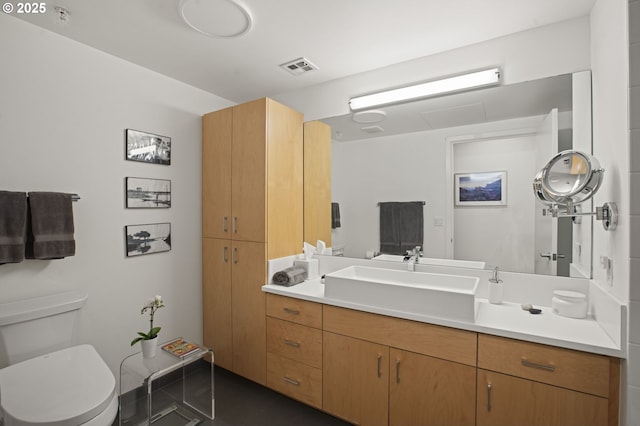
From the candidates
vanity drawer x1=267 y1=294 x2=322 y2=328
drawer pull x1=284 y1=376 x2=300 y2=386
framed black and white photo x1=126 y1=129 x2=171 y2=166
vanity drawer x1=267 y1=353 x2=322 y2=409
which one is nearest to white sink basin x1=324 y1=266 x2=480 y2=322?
vanity drawer x1=267 y1=294 x2=322 y2=328

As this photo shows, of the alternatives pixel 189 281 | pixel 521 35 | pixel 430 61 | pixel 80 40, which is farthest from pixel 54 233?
pixel 521 35

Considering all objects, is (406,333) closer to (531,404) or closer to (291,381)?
(531,404)

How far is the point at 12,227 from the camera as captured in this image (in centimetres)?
155

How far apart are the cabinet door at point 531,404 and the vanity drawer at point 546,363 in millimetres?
32

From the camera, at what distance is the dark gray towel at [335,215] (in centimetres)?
245

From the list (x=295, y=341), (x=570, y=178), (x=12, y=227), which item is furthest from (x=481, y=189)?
(x=12, y=227)

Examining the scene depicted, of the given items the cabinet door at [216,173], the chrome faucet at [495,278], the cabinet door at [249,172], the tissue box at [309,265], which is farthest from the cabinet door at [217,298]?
the chrome faucet at [495,278]

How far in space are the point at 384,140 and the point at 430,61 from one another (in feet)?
2.02

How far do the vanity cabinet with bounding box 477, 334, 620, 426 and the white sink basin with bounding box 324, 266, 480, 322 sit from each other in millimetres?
184

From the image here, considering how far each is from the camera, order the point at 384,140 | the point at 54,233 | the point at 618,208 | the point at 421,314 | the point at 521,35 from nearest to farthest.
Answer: the point at 618,208 < the point at 421,314 < the point at 54,233 < the point at 521,35 < the point at 384,140

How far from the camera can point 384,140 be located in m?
2.22

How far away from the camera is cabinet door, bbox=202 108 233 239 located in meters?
2.40

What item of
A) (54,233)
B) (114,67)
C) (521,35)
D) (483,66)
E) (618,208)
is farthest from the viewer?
(114,67)

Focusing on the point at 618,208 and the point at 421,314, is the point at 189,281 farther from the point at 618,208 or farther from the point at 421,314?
the point at 618,208
